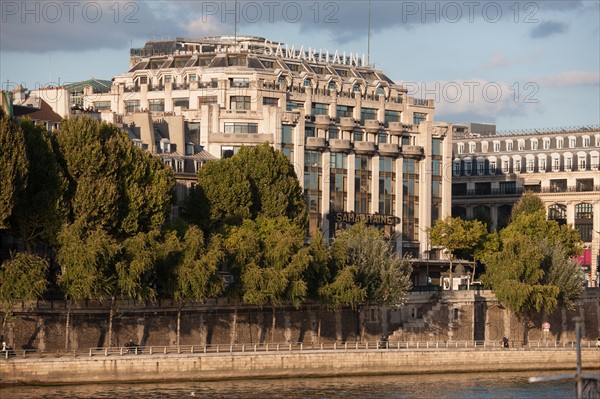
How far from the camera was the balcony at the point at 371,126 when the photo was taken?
568 ft

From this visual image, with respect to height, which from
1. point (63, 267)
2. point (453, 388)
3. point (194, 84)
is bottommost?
point (453, 388)

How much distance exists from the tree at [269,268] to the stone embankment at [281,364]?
13.8 feet

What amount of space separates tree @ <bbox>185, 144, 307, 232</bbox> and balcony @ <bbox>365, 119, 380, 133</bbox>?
21.3m

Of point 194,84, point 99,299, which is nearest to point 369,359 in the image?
point 99,299

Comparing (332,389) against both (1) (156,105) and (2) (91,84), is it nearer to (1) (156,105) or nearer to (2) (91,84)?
(1) (156,105)

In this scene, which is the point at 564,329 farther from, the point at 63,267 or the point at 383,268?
the point at 63,267

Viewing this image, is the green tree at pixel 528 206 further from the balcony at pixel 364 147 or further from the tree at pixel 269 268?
the tree at pixel 269 268

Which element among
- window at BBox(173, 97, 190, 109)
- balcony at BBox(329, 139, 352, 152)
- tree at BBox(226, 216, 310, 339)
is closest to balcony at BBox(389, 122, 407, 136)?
balcony at BBox(329, 139, 352, 152)

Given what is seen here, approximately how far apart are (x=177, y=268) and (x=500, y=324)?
3595cm

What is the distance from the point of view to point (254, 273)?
127000mm

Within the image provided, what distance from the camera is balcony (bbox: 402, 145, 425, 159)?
174 meters

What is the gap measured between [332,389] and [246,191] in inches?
1335

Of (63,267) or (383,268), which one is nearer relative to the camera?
(63,267)

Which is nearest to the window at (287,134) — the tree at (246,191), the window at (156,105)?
the tree at (246,191)
